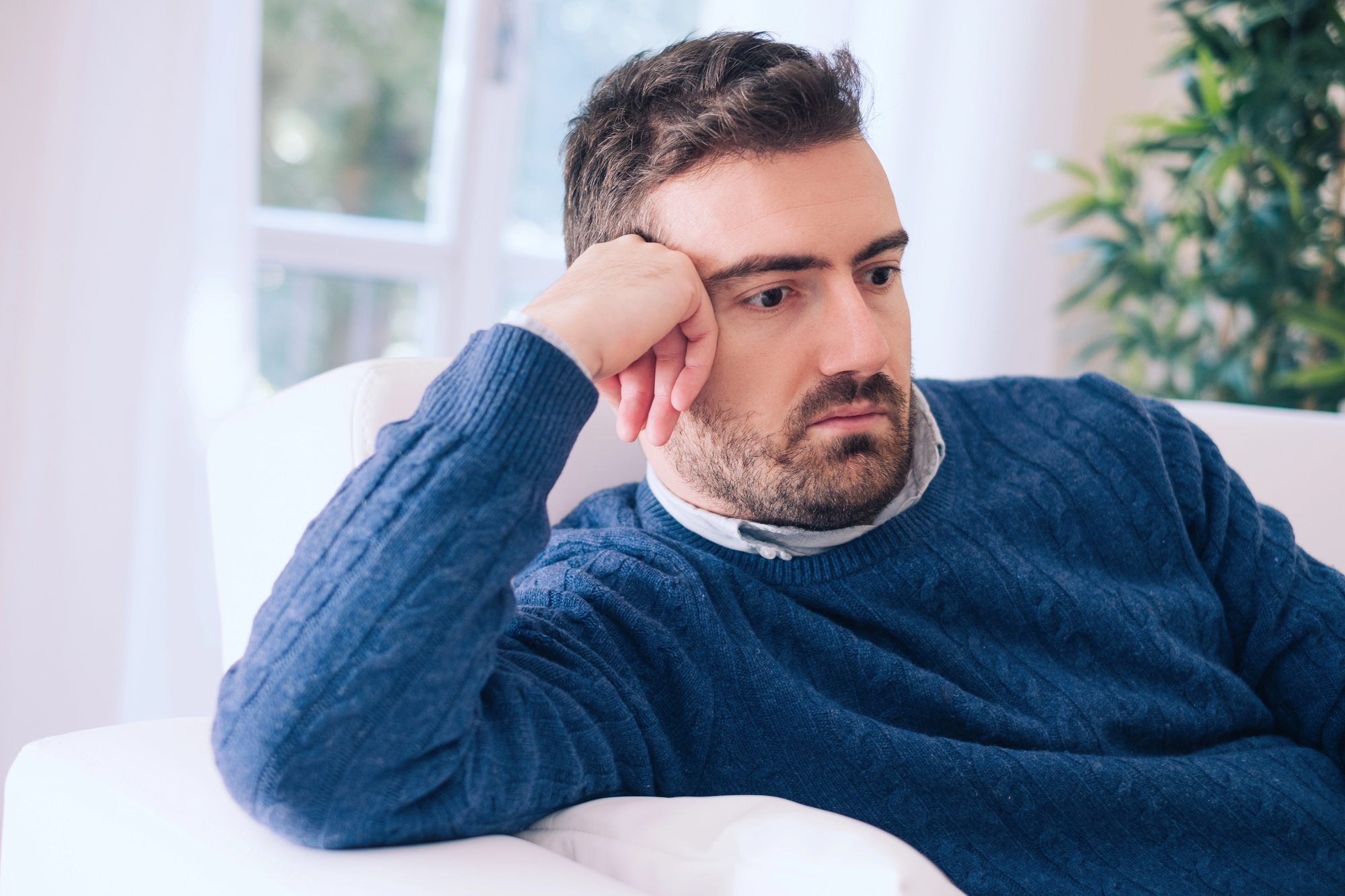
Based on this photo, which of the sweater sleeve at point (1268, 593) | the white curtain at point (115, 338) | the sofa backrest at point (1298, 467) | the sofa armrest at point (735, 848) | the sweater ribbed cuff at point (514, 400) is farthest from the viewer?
the white curtain at point (115, 338)

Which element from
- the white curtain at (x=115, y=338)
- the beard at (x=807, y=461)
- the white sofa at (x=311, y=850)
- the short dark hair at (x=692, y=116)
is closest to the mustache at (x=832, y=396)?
the beard at (x=807, y=461)

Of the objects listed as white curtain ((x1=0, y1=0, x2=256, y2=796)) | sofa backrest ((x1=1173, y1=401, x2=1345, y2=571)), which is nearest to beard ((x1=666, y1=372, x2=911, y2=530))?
sofa backrest ((x1=1173, y1=401, x2=1345, y2=571))

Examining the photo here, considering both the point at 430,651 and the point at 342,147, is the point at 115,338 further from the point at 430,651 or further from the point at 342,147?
the point at 430,651

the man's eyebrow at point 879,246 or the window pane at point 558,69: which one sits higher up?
the window pane at point 558,69

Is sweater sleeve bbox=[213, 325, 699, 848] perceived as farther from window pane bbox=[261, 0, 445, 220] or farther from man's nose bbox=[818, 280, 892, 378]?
window pane bbox=[261, 0, 445, 220]

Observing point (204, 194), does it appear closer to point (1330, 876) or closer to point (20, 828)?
point (20, 828)

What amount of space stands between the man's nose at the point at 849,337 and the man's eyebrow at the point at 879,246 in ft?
0.09

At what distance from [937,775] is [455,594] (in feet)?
1.63

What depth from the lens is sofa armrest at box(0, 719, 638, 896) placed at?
0.67 meters

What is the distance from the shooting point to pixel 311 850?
0.71 m

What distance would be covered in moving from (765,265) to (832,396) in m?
0.14

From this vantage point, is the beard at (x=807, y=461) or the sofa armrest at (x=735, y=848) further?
the beard at (x=807, y=461)

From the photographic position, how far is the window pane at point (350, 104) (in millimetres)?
2758

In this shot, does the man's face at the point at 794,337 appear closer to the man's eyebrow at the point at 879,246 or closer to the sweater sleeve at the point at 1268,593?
the man's eyebrow at the point at 879,246
